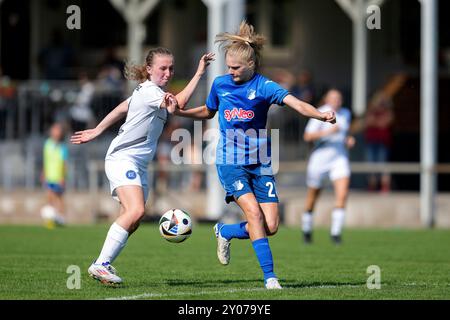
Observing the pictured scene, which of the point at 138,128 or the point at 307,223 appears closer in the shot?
the point at 138,128

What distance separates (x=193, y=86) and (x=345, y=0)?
15.2 meters

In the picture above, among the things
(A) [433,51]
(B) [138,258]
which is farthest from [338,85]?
(B) [138,258]

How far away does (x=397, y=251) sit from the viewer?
50.3ft

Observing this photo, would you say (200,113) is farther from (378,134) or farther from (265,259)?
(378,134)

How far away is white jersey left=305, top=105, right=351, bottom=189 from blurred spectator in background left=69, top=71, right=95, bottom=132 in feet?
28.8

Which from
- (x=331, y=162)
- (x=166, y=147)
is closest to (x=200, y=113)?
(x=331, y=162)

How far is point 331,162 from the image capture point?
56.5 ft

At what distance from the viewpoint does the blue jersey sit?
10172mm

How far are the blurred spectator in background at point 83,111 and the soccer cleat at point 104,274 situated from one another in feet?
49.4

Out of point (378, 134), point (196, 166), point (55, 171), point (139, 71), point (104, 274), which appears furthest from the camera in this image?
point (378, 134)

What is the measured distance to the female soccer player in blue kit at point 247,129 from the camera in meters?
10.1

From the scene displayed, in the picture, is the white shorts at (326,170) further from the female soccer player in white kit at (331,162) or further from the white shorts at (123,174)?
the white shorts at (123,174)

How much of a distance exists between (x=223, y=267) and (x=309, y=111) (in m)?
3.30
